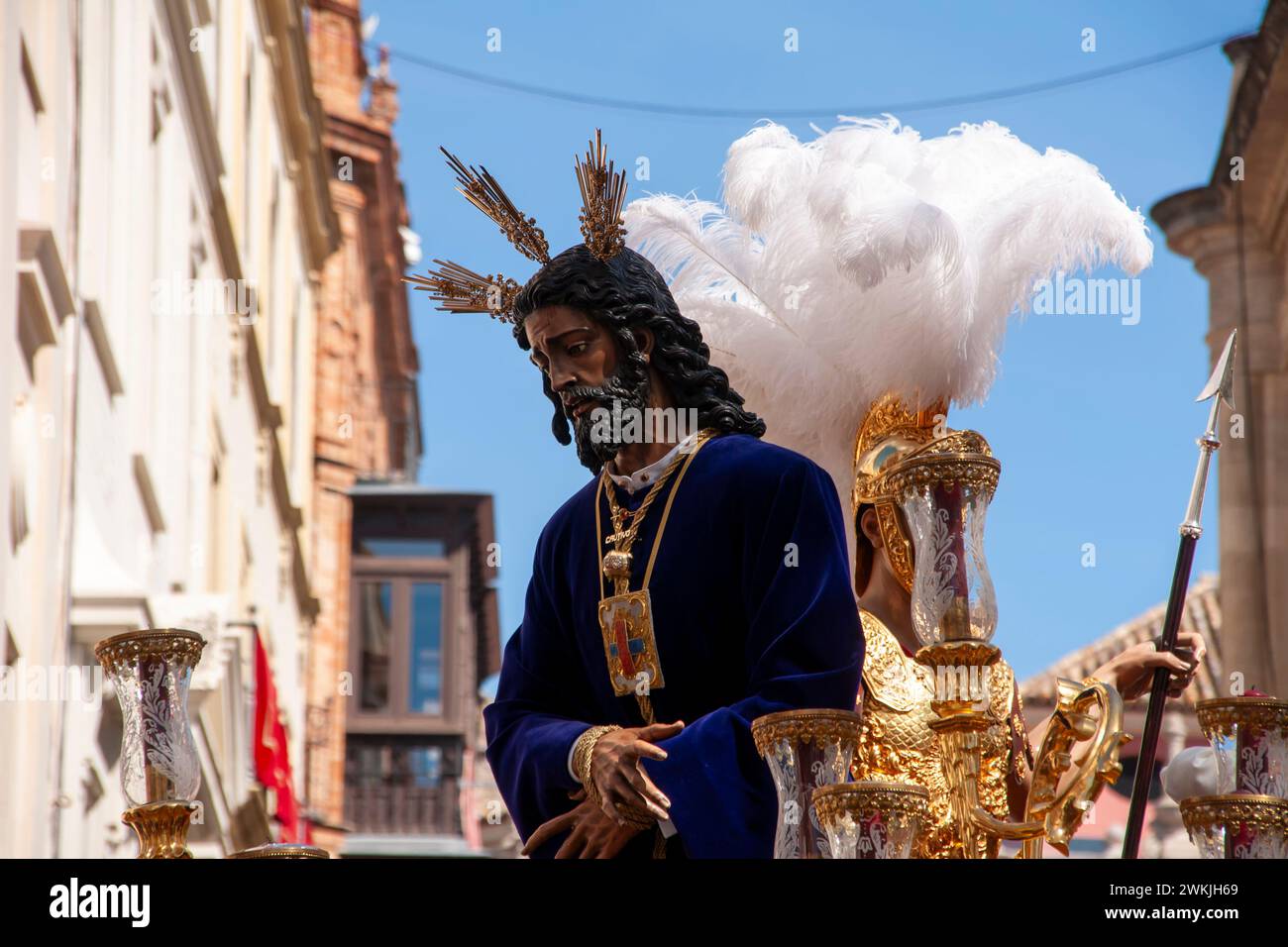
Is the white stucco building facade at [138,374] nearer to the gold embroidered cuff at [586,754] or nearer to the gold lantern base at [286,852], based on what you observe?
the gold embroidered cuff at [586,754]

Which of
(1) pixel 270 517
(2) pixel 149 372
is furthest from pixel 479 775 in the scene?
(2) pixel 149 372

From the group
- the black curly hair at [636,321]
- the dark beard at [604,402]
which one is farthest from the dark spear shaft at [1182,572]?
the dark beard at [604,402]

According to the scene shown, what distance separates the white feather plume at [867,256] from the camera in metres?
5.79

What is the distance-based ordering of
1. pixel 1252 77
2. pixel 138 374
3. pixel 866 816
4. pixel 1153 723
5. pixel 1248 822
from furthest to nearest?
pixel 1252 77 < pixel 138 374 < pixel 1153 723 < pixel 1248 822 < pixel 866 816

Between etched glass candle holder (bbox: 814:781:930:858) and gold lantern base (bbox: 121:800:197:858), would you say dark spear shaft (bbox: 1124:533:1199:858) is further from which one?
gold lantern base (bbox: 121:800:197:858)

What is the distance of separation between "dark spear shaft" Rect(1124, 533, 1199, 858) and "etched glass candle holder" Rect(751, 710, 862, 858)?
2.78 ft

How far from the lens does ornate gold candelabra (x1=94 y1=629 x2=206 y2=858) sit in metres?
4.53

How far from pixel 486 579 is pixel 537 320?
37.0 m

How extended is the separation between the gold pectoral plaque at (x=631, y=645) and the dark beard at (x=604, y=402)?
1.01 ft

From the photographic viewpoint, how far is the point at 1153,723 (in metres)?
5.09
